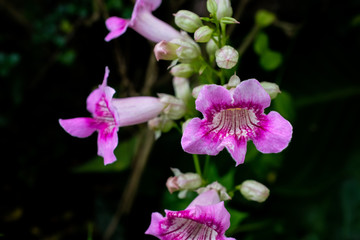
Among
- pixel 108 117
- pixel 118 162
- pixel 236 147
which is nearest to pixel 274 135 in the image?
pixel 236 147

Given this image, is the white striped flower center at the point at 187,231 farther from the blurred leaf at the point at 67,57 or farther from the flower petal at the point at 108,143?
the blurred leaf at the point at 67,57

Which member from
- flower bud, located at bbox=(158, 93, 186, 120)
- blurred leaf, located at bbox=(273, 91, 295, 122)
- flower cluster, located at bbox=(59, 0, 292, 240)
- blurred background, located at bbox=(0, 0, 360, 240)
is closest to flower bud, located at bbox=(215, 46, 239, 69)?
flower cluster, located at bbox=(59, 0, 292, 240)

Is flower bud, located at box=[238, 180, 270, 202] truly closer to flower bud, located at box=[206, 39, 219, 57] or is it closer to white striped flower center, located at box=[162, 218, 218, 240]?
white striped flower center, located at box=[162, 218, 218, 240]

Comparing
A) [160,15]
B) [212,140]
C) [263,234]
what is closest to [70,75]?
[160,15]

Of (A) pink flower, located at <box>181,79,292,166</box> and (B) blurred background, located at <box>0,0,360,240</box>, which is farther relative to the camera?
(B) blurred background, located at <box>0,0,360,240</box>

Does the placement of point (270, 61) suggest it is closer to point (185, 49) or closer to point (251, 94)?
point (185, 49)

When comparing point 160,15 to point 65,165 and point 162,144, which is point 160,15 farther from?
point 65,165

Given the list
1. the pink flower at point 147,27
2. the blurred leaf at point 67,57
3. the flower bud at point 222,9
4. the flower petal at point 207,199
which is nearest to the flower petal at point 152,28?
the pink flower at point 147,27
